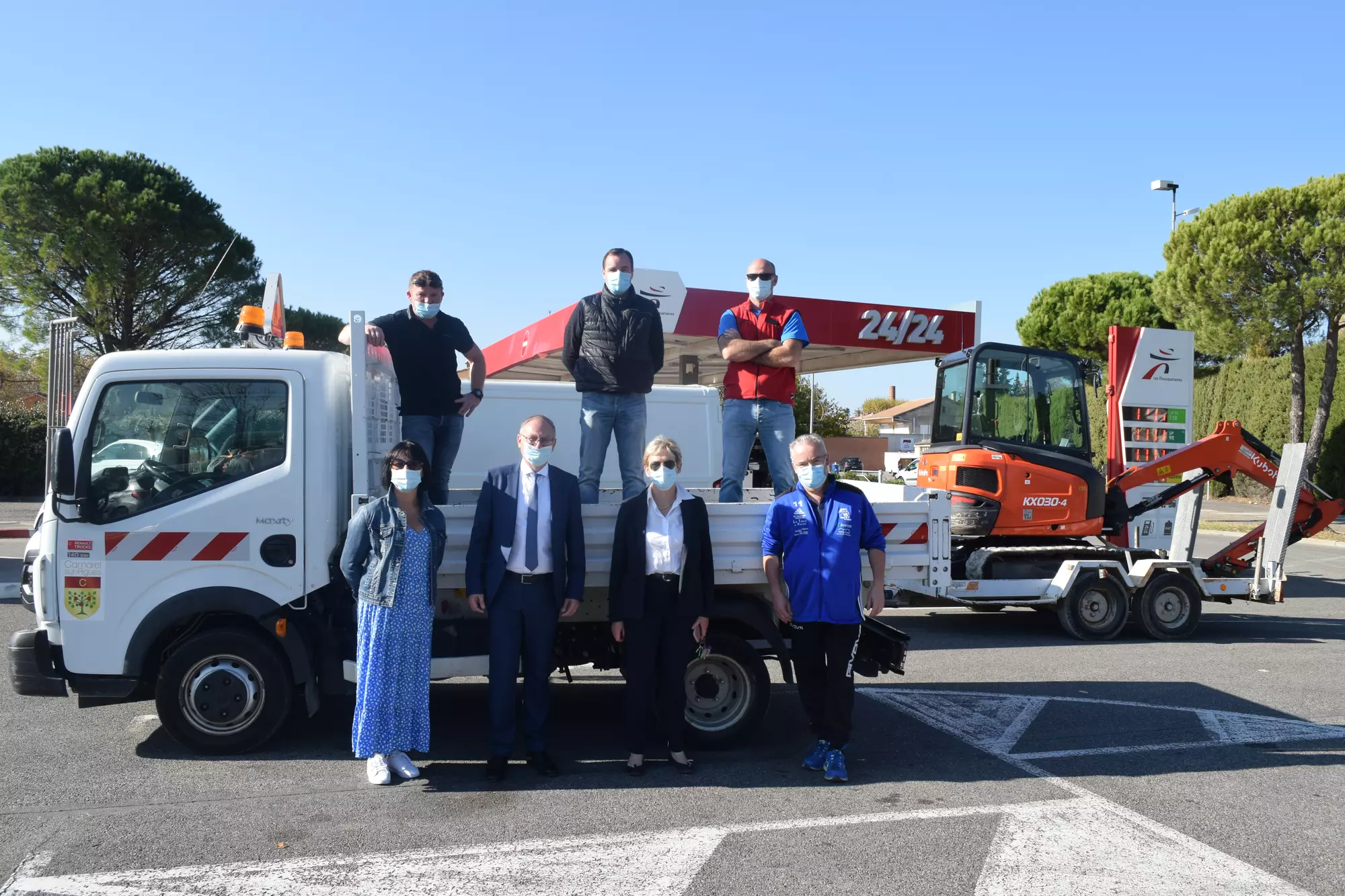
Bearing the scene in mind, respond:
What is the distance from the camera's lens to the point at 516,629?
16.7ft

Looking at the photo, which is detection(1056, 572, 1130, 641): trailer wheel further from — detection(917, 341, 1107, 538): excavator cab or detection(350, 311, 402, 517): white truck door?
detection(350, 311, 402, 517): white truck door

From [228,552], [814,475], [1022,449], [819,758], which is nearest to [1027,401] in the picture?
[1022,449]

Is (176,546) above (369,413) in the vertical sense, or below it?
below

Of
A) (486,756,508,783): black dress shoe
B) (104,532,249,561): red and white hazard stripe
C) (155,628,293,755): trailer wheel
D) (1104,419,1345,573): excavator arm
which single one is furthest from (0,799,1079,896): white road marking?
(1104,419,1345,573): excavator arm

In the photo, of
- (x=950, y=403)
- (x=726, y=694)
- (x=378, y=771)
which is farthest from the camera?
(x=950, y=403)

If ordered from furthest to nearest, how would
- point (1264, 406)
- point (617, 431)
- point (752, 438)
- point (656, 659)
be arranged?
A: point (1264, 406), point (752, 438), point (617, 431), point (656, 659)

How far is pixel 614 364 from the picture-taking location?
5965 mm

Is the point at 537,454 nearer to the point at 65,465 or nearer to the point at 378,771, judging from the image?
the point at 378,771

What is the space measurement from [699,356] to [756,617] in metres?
15.4

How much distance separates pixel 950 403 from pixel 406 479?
268 inches

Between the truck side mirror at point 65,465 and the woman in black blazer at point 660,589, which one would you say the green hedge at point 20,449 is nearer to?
the truck side mirror at point 65,465

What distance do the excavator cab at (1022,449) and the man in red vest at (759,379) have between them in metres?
3.85

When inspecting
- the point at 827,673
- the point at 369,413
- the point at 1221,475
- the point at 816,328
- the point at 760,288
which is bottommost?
the point at 827,673

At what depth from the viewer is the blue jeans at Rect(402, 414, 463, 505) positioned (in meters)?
5.91
